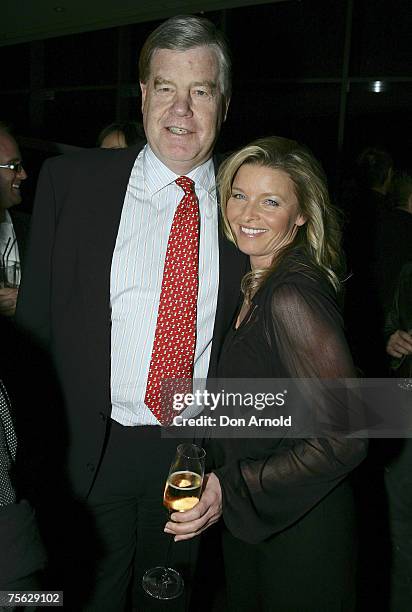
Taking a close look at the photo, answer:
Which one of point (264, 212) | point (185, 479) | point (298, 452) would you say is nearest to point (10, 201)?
point (264, 212)

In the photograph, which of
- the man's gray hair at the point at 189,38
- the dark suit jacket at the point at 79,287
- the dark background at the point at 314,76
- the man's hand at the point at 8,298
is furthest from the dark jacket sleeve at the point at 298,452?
the dark background at the point at 314,76

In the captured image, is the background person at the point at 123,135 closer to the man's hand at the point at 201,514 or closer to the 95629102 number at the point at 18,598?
the man's hand at the point at 201,514

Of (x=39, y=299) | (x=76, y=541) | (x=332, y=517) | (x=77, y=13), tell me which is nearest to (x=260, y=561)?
(x=332, y=517)

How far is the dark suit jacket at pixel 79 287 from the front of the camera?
5.65 ft

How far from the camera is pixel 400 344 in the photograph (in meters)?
2.61

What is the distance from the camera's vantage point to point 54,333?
5.89 feet

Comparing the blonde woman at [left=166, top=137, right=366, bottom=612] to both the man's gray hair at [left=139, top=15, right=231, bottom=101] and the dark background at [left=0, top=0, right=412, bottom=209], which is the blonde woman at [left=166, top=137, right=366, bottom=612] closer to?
the man's gray hair at [left=139, top=15, right=231, bottom=101]

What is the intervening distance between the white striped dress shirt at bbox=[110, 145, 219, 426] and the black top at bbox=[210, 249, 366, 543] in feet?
0.76

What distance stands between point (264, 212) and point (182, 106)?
0.40 metres

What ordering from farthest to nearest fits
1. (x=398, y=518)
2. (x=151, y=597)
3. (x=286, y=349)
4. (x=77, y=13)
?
(x=77, y=13) < (x=398, y=518) < (x=151, y=597) < (x=286, y=349)

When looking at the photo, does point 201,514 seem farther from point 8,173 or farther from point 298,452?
point 8,173

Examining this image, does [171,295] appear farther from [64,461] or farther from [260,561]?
[260,561]

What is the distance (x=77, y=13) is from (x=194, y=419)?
6.88 m

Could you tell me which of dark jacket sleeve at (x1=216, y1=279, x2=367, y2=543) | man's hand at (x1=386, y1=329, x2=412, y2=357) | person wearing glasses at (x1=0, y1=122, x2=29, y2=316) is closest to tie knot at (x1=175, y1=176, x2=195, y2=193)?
dark jacket sleeve at (x1=216, y1=279, x2=367, y2=543)
